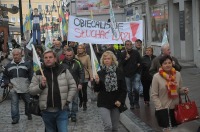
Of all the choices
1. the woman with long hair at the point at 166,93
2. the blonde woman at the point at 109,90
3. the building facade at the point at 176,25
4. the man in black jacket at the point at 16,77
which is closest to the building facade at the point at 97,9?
the building facade at the point at 176,25

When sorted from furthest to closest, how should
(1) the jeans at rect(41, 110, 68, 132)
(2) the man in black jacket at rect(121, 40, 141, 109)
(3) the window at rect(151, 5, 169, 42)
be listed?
(3) the window at rect(151, 5, 169, 42)
(2) the man in black jacket at rect(121, 40, 141, 109)
(1) the jeans at rect(41, 110, 68, 132)

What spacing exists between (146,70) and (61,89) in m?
5.02

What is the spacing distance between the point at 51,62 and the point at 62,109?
2.25 feet

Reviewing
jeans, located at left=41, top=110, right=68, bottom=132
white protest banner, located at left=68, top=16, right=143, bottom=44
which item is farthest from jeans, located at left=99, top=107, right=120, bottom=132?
white protest banner, located at left=68, top=16, right=143, bottom=44

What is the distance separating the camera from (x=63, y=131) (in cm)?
635

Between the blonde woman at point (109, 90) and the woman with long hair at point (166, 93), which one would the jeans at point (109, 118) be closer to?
the blonde woman at point (109, 90)

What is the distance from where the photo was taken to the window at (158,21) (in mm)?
24672

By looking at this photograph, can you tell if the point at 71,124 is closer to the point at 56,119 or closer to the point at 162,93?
the point at 56,119

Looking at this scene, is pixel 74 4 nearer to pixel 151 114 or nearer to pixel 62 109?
pixel 151 114

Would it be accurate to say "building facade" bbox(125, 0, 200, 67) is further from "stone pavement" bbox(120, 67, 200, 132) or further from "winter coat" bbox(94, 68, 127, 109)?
"winter coat" bbox(94, 68, 127, 109)

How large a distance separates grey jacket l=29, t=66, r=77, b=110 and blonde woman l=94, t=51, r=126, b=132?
652 millimetres

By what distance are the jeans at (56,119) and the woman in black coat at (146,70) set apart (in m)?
4.81

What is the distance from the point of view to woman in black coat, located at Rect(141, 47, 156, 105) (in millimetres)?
10836

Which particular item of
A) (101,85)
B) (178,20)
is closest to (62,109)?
(101,85)
